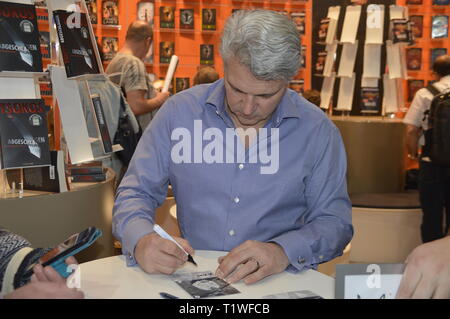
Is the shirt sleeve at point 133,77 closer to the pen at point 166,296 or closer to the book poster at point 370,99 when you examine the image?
the book poster at point 370,99

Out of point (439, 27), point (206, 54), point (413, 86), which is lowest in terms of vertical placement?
point (413, 86)

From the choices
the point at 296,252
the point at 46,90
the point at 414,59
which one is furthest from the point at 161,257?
the point at 414,59

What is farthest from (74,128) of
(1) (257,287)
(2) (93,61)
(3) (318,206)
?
(1) (257,287)

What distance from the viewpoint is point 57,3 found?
2.61m

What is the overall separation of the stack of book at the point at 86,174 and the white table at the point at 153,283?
3.54 feet

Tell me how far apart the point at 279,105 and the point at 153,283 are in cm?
83

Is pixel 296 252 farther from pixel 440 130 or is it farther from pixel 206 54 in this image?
pixel 206 54

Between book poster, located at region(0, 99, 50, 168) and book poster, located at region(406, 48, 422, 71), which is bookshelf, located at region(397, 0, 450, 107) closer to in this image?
book poster, located at region(406, 48, 422, 71)

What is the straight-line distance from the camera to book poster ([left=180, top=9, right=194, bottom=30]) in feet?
25.9

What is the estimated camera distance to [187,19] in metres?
7.91

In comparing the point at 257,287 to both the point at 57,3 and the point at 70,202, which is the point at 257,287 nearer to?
the point at 70,202

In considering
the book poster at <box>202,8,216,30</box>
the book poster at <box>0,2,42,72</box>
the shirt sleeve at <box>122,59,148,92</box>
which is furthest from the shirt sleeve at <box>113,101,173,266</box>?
the book poster at <box>202,8,216,30</box>

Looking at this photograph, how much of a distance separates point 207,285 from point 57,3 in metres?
1.69

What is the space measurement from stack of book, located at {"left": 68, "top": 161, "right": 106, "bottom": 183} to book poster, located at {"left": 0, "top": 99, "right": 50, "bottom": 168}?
0.31 meters
